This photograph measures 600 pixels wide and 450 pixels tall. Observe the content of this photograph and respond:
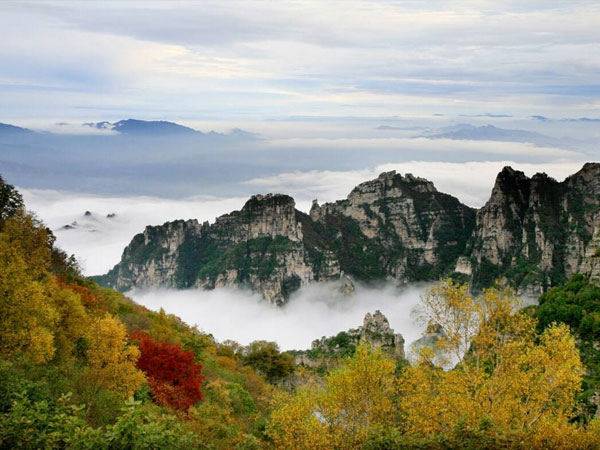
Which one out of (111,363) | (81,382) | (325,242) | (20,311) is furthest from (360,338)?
(325,242)

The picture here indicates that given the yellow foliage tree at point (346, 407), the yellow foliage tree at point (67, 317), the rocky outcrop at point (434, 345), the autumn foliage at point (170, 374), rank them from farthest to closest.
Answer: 1. the autumn foliage at point (170, 374)
2. the yellow foliage tree at point (67, 317)
3. the rocky outcrop at point (434, 345)
4. the yellow foliage tree at point (346, 407)

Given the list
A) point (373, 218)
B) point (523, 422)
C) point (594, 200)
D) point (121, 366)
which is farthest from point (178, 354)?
point (373, 218)

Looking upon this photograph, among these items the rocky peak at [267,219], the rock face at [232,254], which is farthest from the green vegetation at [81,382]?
Result: the rock face at [232,254]

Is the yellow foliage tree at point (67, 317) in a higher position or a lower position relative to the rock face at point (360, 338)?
higher

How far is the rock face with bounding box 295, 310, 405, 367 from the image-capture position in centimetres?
7906

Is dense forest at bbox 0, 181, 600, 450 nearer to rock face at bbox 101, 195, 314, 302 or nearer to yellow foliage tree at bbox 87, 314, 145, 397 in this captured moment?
yellow foliage tree at bbox 87, 314, 145, 397

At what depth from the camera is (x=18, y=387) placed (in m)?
18.6

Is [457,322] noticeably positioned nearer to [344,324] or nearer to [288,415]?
[288,415]

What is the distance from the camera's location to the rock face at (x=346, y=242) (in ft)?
496

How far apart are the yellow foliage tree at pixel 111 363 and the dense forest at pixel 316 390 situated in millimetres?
63

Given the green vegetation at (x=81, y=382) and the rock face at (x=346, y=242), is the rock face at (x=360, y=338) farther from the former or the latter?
the rock face at (x=346, y=242)

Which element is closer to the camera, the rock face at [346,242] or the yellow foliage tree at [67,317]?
the yellow foliage tree at [67,317]

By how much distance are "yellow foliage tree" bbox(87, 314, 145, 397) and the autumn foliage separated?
3582mm

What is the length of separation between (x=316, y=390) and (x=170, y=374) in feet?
33.4
